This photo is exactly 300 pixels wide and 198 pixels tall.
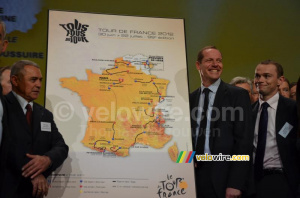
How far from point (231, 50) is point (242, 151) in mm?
1638

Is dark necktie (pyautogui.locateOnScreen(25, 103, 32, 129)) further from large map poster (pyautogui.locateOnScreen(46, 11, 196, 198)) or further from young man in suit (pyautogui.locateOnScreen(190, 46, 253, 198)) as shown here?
young man in suit (pyautogui.locateOnScreen(190, 46, 253, 198))

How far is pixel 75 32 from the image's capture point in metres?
3.86

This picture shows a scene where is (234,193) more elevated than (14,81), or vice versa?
(14,81)

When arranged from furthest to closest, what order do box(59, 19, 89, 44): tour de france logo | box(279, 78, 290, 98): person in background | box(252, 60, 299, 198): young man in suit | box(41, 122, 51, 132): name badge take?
box(279, 78, 290, 98): person in background < box(59, 19, 89, 44): tour de france logo < box(252, 60, 299, 198): young man in suit < box(41, 122, 51, 132): name badge

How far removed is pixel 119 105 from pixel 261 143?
1482mm

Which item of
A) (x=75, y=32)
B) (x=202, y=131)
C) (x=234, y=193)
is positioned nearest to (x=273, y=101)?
(x=202, y=131)

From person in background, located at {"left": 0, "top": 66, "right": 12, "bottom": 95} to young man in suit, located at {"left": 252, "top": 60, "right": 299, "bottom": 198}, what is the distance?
2.52m

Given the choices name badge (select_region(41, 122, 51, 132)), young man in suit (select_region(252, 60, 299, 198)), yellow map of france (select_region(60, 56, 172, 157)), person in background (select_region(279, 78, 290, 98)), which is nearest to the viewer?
name badge (select_region(41, 122, 51, 132))

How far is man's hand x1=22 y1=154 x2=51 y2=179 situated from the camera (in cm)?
294

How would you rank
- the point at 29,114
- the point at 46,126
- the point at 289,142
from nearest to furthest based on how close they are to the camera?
the point at 29,114
the point at 46,126
the point at 289,142

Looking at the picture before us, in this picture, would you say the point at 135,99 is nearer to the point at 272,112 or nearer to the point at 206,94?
the point at 206,94

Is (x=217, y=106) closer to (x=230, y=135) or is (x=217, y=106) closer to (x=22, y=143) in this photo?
(x=230, y=135)

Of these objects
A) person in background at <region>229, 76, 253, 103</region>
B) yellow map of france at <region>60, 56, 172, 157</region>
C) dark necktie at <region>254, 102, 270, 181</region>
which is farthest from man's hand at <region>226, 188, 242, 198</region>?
person in background at <region>229, 76, 253, 103</region>

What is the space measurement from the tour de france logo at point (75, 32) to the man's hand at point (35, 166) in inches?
53.6
